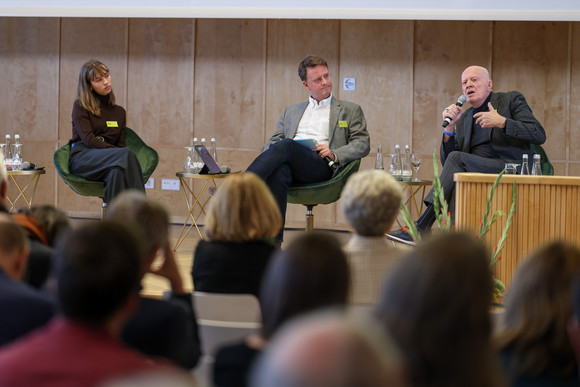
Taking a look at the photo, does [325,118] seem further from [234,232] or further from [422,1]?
[234,232]

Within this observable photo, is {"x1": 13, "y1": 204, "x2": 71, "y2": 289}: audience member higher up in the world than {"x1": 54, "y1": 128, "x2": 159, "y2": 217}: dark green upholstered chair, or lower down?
lower down

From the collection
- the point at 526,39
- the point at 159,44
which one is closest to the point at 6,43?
the point at 159,44

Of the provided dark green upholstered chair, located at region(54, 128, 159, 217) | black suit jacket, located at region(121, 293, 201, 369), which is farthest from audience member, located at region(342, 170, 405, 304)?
dark green upholstered chair, located at region(54, 128, 159, 217)

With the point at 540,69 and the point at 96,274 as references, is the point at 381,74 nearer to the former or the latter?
the point at 540,69

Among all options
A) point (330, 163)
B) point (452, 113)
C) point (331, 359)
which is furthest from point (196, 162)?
point (331, 359)

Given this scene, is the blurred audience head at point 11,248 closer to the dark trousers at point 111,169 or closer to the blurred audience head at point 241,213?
the blurred audience head at point 241,213

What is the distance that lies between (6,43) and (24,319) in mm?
6428

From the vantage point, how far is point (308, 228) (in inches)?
206

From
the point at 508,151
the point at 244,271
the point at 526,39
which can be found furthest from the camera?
the point at 526,39

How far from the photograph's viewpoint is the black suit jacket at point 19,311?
5.33ft

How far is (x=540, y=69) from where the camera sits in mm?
6676

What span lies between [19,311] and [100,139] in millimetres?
3908

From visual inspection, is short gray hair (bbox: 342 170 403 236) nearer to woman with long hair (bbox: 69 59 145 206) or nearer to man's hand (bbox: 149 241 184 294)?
man's hand (bbox: 149 241 184 294)

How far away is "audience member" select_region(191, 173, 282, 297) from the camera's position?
95.8 inches
